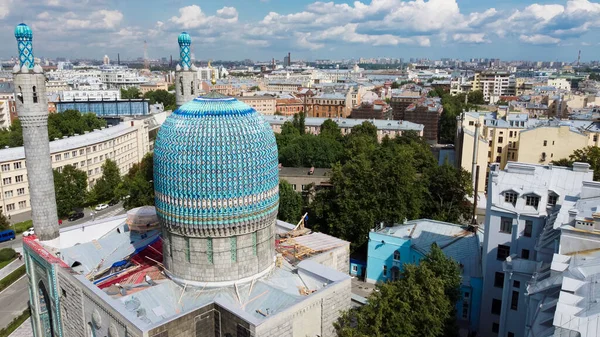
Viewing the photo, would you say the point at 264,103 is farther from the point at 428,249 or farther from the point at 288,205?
the point at 428,249

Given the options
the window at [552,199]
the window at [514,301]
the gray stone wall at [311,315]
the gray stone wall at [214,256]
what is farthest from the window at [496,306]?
the gray stone wall at [214,256]

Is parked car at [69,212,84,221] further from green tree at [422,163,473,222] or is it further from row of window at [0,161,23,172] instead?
green tree at [422,163,473,222]

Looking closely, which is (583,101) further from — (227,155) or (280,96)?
(227,155)

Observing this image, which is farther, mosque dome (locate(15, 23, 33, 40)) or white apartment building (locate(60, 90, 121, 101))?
white apartment building (locate(60, 90, 121, 101))

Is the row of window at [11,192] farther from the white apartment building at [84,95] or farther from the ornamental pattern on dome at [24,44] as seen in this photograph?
the white apartment building at [84,95]

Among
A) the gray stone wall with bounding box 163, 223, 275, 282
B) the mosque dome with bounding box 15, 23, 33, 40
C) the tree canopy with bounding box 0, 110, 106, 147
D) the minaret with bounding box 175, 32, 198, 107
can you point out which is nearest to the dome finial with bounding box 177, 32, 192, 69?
the minaret with bounding box 175, 32, 198, 107

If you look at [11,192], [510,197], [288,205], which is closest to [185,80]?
[288,205]
